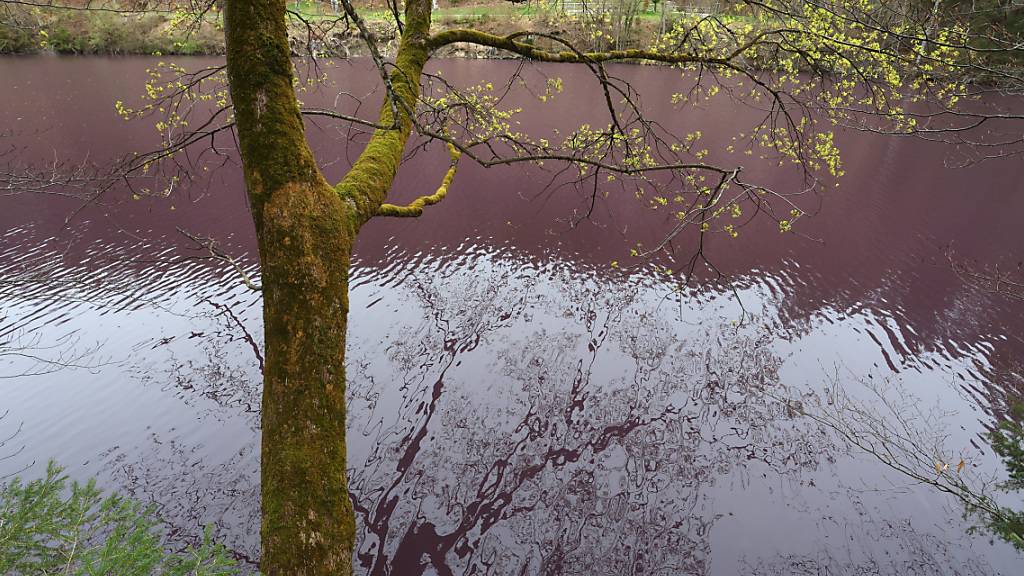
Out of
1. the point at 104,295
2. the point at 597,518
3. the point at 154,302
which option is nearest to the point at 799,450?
the point at 597,518

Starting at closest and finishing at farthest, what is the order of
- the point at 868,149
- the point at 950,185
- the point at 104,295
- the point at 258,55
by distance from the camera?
the point at 258,55 → the point at 104,295 → the point at 950,185 → the point at 868,149

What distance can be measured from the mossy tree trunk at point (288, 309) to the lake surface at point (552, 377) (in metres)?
2.85

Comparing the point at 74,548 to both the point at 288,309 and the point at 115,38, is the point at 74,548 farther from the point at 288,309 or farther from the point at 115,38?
the point at 115,38

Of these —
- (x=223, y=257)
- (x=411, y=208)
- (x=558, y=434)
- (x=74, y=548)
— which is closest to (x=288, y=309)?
(x=411, y=208)

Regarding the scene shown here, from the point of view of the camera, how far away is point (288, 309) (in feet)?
5.84

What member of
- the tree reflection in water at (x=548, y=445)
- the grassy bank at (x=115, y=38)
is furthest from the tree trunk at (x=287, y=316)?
the grassy bank at (x=115, y=38)

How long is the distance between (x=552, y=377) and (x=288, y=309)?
4936 millimetres

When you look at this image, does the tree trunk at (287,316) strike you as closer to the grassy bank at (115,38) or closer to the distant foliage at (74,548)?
the distant foliage at (74,548)

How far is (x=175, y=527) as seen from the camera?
443 cm

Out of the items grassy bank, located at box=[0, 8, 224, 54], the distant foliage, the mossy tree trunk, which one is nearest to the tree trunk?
the mossy tree trunk

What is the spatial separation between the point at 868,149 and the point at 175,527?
17672mm

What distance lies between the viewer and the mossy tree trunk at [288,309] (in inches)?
68.2

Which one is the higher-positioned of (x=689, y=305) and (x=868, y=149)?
(x=868, y=149)

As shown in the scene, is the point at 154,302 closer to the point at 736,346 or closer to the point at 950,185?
the point at 736,346
